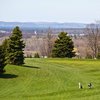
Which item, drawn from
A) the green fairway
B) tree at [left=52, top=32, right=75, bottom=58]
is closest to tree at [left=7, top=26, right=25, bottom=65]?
the green fairway

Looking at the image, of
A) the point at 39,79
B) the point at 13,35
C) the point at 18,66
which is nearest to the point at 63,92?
the point at 39,79

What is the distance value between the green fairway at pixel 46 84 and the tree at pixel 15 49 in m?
2.73

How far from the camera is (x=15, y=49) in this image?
57.1 m

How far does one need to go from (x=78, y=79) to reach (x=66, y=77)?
84.7 inches

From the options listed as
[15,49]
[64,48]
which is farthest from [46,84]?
[64,48]

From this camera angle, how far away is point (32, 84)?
139 feet

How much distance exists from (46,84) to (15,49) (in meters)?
15.8

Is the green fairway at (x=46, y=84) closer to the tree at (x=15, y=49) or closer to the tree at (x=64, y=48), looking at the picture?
the tree at (x=15, y=49)

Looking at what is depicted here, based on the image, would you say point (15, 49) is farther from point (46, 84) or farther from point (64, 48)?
point (64, 48)

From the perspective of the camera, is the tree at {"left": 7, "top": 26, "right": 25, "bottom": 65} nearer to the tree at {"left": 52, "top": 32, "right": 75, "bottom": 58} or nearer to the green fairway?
the green fairway

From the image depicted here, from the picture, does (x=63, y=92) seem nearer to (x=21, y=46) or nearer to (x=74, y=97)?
(x=74, y=97)

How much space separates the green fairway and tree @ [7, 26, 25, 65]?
8.96 feet

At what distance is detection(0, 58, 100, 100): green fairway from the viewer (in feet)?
117

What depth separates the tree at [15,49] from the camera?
5638 cm
